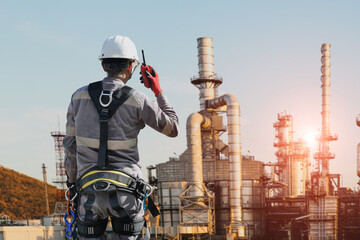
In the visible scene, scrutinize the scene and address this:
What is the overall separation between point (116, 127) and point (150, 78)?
0.64 m

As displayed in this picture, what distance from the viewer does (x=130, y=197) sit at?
3.99 m

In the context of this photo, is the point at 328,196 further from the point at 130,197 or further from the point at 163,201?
the point at 130,197

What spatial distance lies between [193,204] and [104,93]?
44.2 m

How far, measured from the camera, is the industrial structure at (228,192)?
154 feet

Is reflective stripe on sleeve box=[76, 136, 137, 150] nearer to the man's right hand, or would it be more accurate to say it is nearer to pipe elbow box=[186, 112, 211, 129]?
the man's right hand

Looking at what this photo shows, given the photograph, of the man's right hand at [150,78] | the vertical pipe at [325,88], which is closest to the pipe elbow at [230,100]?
the vertical pipe at [325,88]

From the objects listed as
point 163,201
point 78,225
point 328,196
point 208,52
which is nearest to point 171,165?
point 163,201

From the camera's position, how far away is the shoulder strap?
13.0ft

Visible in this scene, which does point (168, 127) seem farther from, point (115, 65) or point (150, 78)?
point (115, 65)

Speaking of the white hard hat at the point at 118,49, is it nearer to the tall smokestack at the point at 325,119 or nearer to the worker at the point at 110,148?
the worker at the point at 110,148

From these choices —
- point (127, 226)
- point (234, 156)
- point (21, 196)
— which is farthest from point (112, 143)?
point (21, 196)

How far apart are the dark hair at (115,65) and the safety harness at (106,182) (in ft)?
0.61

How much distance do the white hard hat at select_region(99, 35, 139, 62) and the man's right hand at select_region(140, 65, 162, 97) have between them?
23 cm

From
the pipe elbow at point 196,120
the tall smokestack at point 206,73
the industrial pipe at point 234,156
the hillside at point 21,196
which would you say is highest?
the tall smokestack at point 206,73
